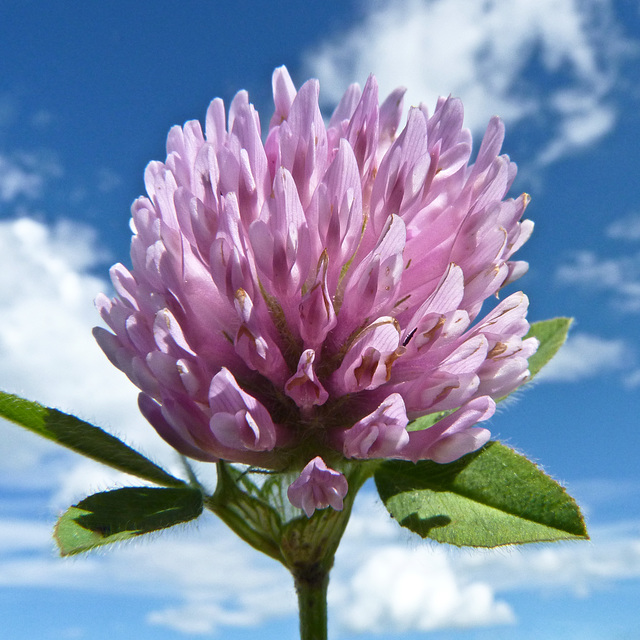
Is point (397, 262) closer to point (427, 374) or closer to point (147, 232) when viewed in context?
point (427, 374)

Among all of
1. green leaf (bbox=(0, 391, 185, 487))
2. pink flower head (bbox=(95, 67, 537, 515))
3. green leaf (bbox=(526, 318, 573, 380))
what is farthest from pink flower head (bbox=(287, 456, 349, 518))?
green leaf (bbox=(526, 318, 573, 380))

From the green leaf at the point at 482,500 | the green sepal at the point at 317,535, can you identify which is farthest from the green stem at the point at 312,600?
the green leaf at the point at 482,500

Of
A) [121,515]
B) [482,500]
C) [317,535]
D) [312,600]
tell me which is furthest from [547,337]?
[121,515]

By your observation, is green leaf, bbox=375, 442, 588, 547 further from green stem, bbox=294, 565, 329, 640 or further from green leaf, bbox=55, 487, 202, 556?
green leaf, bbox=55, 487, 202, 556

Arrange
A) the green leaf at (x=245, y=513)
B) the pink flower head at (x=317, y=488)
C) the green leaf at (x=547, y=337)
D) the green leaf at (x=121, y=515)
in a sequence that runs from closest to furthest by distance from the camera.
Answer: the pink flower head at (x=317, y=488)
the green leaf at (x=121, y=515)
the green leaf at (x=245, y=513)
the green leaf at (x=547, y=337)

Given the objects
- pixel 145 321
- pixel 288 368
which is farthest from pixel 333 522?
pixel 145 321

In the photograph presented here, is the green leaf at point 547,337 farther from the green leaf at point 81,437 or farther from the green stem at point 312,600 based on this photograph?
the green leaf at point 81,437
